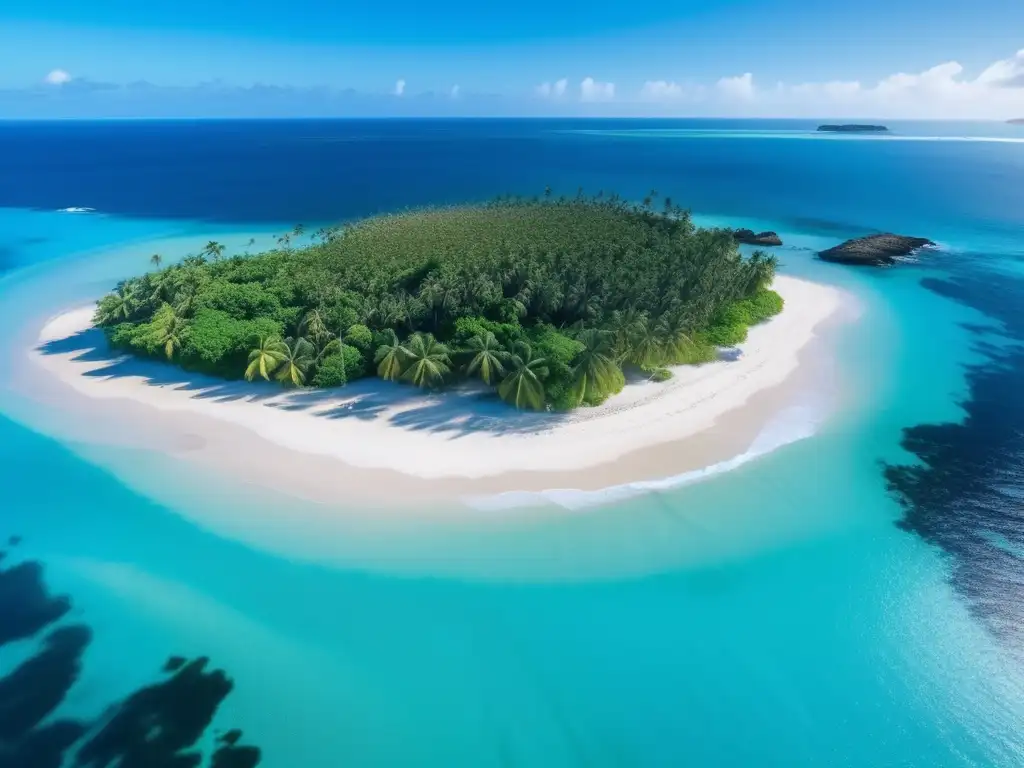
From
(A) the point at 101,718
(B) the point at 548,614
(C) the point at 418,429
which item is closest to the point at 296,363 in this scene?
(C) the point at 418,429

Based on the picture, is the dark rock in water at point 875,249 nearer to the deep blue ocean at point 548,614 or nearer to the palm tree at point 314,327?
the deep blue ocean at point 548,614

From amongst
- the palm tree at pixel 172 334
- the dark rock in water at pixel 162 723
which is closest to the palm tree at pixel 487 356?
the palm tree at pixel 172 334

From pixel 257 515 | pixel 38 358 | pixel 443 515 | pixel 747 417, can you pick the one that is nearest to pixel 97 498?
pixel 257 515

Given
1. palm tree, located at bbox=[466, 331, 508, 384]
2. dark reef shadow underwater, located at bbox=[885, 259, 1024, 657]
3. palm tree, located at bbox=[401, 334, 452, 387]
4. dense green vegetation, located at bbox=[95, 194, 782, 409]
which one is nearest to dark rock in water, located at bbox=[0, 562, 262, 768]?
dense green vegetation, located at bbox=[95, 194, 782, 409]

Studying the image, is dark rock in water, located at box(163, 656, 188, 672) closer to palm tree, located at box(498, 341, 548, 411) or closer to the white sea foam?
the white sea foam

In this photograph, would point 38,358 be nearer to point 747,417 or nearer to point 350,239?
point 350,239
